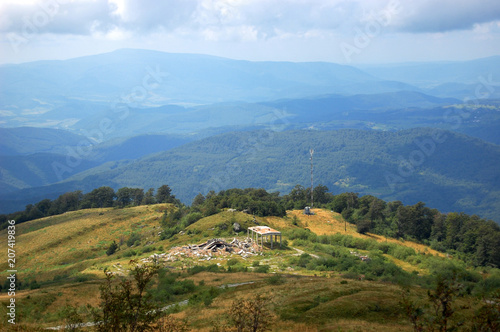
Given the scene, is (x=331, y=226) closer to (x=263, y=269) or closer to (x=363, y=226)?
(x=363, y=226)

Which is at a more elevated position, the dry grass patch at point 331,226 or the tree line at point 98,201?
the tree line at point 98,201

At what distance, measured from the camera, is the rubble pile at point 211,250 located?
3388 cm

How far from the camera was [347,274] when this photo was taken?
26438 millimetres

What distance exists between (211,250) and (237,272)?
25.6ft

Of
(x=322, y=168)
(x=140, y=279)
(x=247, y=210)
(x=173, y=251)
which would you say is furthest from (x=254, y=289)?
(x=322, y=168)

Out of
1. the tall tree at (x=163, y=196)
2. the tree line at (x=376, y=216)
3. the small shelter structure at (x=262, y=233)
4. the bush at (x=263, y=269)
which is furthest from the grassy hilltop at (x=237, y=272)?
the tall tree at (x=163, y=196)

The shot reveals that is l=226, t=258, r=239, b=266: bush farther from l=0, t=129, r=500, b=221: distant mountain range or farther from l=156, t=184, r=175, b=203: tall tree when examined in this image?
l=0, t=129, r=500, b=221: distant mountain range

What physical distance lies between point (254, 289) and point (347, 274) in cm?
878

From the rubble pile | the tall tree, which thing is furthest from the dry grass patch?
the tall tree

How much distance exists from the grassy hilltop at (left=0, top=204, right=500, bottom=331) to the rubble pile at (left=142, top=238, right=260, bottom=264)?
66 cm

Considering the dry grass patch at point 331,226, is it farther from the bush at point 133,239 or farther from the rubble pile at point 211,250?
the bush at point 133,239

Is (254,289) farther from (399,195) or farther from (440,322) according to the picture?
(399,195)

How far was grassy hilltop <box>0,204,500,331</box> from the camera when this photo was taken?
1597cm

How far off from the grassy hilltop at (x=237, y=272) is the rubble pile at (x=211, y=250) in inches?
26.1
